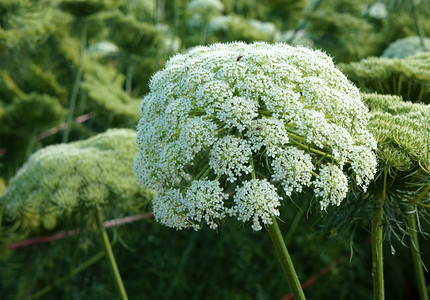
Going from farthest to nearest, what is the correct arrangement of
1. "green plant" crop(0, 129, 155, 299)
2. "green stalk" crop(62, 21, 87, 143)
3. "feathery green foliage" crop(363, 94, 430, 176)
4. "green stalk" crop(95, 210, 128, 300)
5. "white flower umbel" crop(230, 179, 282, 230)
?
"green stalk" crop(62, 21, 87, 143)
"green plant" crop(0, 129, 155, 299)
"green stalk" crop(95, 210, 128, 300)
"feathery green foliage" crop(363, 94, 430, 176)
"white flower umbel" crop(230, 179, 282, 230)

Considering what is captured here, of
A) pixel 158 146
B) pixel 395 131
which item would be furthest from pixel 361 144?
pixel 158 146

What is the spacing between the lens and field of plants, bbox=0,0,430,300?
6.61 ft

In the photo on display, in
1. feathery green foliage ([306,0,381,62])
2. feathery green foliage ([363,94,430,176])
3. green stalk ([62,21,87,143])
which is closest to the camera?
feathery green foliage ([363,94,430,176])

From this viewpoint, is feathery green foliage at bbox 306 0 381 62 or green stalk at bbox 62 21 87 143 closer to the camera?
green stalk at bbox 62 21 87 143

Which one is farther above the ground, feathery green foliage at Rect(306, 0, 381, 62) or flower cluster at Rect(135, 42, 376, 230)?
flower cluster at Rect(135, 42, 376, 230)

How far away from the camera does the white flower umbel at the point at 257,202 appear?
1.90 metres

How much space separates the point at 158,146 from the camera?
7.25 ft

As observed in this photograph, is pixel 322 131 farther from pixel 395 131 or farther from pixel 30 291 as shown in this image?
pixel 30 291

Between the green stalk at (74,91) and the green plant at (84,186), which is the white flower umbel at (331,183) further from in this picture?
the green stalk at (74,91)

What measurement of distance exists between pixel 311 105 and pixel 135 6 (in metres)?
6.50

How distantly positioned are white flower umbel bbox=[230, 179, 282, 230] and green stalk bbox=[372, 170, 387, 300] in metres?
0.65

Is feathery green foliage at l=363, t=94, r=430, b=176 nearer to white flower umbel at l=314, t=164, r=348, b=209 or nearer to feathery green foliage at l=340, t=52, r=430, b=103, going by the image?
white flower umbel at l=314, t=164, r=348, b=209

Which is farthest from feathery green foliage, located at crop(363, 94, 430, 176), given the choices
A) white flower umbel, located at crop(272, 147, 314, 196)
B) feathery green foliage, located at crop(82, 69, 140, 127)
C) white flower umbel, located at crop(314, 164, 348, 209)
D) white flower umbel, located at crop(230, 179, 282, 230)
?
feathery green foliage, located at crop(82, 69, 140, 127)

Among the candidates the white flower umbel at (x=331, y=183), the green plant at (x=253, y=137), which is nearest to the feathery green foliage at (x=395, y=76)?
the green plant at (x=253, y=137)
